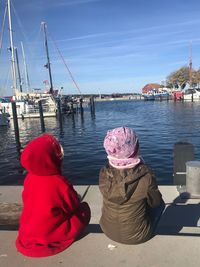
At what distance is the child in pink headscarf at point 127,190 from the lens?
11.3 ft

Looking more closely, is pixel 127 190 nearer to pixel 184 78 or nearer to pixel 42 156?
pixel 42 156

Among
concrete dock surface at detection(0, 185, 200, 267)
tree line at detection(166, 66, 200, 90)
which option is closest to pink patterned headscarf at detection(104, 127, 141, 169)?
concrete dock surface at detection(0, 185, 200, 267)

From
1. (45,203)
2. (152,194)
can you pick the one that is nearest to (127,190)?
(152,194)

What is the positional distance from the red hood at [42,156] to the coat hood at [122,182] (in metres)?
0.55

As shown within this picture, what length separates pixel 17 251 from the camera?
3.60m

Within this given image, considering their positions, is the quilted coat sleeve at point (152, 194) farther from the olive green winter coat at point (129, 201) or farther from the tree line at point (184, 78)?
the tree line at point (184, 78)

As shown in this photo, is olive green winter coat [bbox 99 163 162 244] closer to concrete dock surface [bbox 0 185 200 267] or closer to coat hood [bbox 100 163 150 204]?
coat hood [bbox 100 163 150 204]

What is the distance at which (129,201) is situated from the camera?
3551mm

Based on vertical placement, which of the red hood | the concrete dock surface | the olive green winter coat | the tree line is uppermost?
the tree line

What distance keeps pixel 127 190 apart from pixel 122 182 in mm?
93

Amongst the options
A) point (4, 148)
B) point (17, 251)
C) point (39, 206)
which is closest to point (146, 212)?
point (39, 206)

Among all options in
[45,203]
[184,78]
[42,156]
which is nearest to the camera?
[42,156]

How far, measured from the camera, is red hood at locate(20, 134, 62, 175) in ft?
10.9

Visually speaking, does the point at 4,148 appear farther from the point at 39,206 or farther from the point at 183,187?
the point at 39,206
